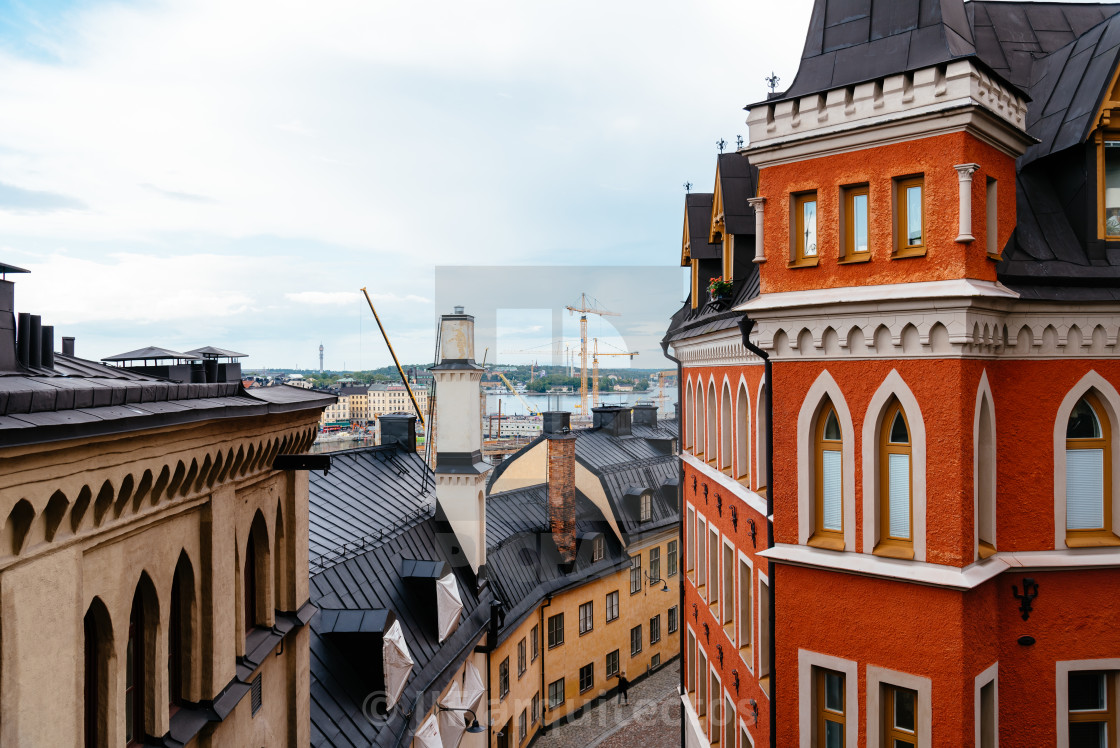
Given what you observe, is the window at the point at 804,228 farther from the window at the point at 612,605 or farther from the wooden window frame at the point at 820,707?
the window at the point at 612,605

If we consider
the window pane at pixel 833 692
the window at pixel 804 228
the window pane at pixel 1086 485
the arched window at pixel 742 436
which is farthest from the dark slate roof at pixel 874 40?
the window pane at pixel 833 692

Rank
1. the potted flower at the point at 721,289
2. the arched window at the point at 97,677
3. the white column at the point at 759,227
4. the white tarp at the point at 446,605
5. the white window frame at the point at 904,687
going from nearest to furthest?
1. the arched window at the point at 97,677
2. the white window frame at the point at 904,687
3. the white column at the point at 759,227
4. the potted flower at the point at 721,289
5. the white tarp at the point at 446,605

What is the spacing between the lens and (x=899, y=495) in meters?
10.4

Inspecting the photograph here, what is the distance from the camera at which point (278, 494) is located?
1040 cm

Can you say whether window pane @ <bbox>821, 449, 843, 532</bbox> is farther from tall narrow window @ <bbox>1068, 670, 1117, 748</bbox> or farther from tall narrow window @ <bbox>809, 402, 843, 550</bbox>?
tall narrow window @ <bbox>1068, 670, 1117, 748</bbox>

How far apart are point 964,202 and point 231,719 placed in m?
11.3

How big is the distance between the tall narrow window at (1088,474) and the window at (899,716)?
338 centimetres

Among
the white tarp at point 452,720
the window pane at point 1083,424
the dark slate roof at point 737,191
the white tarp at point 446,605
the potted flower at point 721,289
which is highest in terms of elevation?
the dark slate roof at point 737,191

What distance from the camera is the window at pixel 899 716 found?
10289mm

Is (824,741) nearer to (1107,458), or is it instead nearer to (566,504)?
(1107,458)

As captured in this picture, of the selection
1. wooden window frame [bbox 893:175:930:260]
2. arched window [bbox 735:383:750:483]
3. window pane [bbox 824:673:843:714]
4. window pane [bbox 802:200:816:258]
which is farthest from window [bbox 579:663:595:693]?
wooden window frame [bbox 893:175:930:260]

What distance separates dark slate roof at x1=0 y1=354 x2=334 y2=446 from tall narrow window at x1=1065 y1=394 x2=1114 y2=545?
36.9 feet

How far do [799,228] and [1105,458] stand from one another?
5586 millimetres

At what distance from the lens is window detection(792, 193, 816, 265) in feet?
36.8
